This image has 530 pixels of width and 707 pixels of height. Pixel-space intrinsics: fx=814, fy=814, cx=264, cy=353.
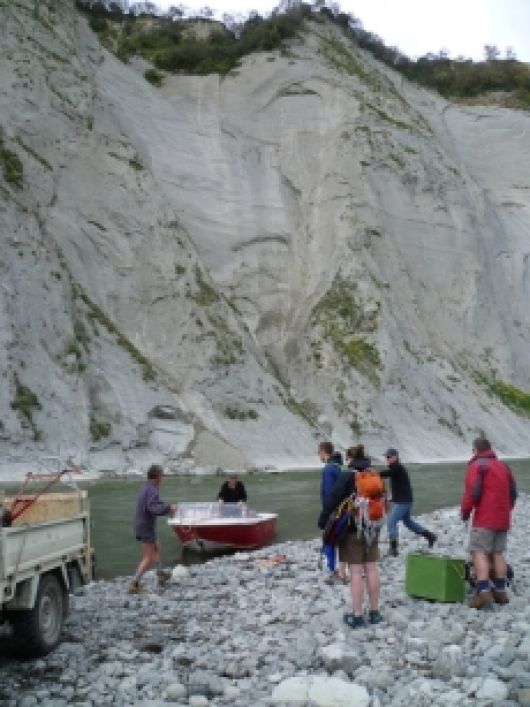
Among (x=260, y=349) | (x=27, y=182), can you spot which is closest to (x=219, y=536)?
(x=27, y=182)

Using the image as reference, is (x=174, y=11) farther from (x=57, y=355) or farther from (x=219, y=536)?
(x=219, y=536)

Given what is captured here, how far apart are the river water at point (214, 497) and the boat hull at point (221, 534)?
0.34 m

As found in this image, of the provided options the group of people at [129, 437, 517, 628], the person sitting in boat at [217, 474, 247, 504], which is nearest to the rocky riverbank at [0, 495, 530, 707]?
the group of people at [129, 437, 517, 628]

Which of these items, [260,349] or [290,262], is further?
[290,262]

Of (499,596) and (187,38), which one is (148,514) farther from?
(187,38)

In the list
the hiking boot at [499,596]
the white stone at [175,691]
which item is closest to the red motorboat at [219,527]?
the hiking boot at [499,596]

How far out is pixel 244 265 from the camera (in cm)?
5909

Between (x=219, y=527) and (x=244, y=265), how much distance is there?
141 feet

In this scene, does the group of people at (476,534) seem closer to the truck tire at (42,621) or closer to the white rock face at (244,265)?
the truck tire at (42,621)

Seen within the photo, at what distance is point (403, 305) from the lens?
59.3 metres

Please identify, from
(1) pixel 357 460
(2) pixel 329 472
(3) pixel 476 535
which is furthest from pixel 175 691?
Result: (2) pixel 329 472

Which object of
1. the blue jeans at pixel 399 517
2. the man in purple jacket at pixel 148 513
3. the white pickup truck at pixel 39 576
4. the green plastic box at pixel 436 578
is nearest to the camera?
the white pickup truck at pixel 39 576

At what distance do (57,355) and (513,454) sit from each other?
30903 mm

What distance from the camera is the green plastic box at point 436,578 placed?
368 inches
